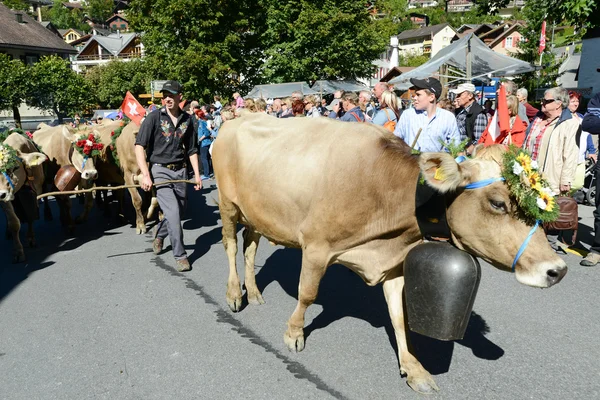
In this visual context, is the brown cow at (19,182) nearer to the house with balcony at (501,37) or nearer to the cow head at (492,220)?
the cow head at (492,220)

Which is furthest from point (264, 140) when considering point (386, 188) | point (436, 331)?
point (436, 331)

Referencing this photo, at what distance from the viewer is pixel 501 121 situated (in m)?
3.86

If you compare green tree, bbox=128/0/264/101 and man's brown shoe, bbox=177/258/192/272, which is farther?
green tree, bbox=128/0/264/101

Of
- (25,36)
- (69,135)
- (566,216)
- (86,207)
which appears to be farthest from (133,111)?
(25,36)

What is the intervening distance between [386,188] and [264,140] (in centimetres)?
149

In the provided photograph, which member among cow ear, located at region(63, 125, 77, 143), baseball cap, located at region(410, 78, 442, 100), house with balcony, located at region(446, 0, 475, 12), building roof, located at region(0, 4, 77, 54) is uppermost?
house with balcony, located at region(446, 0, 475, 12)

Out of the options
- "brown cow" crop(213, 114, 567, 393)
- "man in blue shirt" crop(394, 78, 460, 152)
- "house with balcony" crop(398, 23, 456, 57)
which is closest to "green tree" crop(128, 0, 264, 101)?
"man in blue shirt" crop(394, 78, 460, 152)

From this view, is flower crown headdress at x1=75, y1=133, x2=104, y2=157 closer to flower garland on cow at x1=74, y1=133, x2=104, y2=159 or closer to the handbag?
flower garland on cow at x1=74, y1=133, x2=104, y2=159

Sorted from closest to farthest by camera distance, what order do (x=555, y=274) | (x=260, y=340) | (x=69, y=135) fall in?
Result: 1. (x=555, y=274)
2. (x=260, y=340)
3. (x=69, y=135)

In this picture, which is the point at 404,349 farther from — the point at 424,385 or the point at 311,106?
the point at 311,106

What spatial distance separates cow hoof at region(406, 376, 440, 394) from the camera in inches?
134

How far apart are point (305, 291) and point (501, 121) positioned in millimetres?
1999

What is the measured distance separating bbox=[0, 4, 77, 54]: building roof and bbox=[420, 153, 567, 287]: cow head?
5090 cm

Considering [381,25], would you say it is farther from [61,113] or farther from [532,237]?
[532,237]
